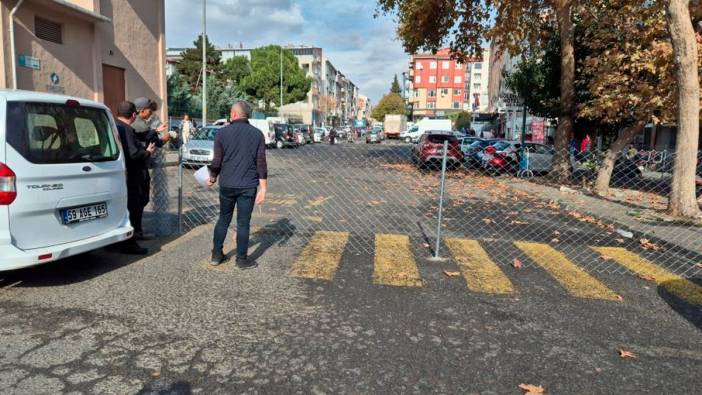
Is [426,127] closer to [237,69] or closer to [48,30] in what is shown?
[237,69]

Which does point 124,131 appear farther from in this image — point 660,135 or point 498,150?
point 660,135

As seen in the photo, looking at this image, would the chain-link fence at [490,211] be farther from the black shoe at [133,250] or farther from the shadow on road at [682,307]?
the black shoe at [133,250]

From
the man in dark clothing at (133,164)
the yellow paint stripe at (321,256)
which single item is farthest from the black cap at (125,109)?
the yellow paint stripe at (321,256)

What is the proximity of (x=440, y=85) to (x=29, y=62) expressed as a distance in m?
108

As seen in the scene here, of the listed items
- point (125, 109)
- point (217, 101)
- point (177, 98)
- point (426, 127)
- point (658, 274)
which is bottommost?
point (658, 274)

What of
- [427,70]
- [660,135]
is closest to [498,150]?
[660,135]

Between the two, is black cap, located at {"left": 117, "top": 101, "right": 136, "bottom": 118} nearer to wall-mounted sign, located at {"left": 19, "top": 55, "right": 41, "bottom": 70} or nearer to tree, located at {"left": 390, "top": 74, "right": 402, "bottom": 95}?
wall-mounted sign, located at {"left": 19, "top": 55, "right": 41, "bottom": 70}

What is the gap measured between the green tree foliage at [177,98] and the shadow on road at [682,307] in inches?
1334

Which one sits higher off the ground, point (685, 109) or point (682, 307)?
point (685, 109)

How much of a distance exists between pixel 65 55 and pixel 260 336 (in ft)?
56.5

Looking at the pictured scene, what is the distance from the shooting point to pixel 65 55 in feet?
56.6

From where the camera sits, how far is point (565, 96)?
1711cm

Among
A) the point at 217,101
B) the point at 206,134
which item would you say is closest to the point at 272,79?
the point at 217,101

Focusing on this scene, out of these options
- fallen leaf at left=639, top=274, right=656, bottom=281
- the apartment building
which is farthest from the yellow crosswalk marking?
the apartment building
